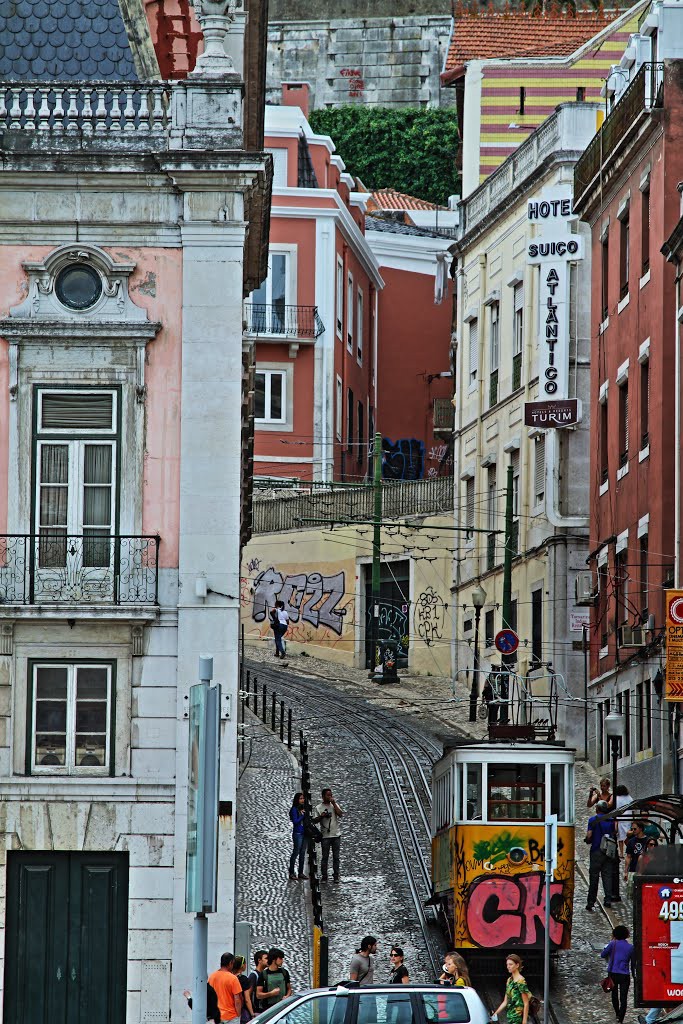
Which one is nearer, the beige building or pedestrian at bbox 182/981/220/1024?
pedestrian at bbox 182/981/220/1024

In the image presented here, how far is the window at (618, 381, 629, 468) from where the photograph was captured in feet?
141

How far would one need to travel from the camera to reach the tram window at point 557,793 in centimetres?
2998

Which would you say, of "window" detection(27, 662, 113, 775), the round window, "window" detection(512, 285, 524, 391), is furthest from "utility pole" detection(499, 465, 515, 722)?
the round window

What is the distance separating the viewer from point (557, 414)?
47.4m

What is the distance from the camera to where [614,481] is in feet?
144

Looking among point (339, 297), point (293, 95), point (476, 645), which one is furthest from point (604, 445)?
point (293, 95)

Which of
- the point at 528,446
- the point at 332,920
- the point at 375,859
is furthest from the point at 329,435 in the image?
the point at 332,920

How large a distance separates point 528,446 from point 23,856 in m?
27.0

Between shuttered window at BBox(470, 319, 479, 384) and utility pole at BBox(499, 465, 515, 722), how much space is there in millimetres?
6362

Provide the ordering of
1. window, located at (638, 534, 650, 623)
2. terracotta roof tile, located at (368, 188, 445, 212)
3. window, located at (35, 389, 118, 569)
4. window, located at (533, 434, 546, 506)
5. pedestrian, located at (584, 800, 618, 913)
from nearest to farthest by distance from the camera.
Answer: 1. window, located at (35, 389, 118, 569)
2. pedestrian, located at (584, 800, 618, 913)
3. window, located at (638, 534, 650, 623)
4. window, located at (533, 434, 546, 506)
5. terracotta roof tile, located at (368, 188, 445, 212)

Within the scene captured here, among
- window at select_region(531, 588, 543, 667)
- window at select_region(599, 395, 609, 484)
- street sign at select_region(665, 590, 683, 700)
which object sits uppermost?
window at select_region(599, 395, 609, 484)

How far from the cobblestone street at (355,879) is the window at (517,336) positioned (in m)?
8.89

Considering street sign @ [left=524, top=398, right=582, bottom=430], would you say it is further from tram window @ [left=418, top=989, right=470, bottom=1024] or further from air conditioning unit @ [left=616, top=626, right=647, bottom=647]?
tram window @ [left=418, top=989, right=470, bottom=1024]

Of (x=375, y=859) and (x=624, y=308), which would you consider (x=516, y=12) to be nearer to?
(x=624, y=308)
